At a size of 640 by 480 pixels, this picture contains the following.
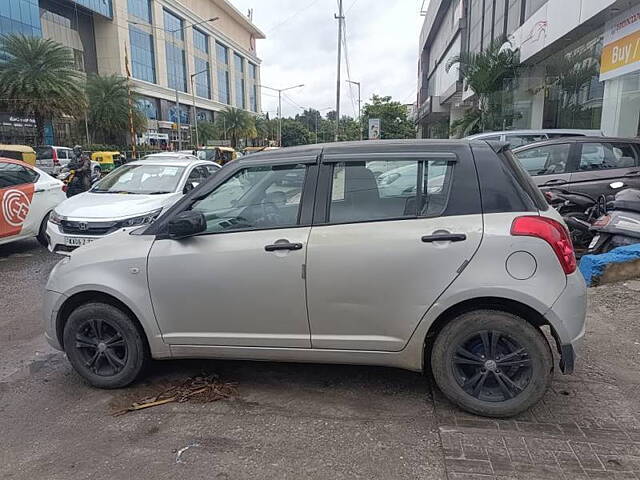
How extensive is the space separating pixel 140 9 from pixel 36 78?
Answer: 30.5 metres

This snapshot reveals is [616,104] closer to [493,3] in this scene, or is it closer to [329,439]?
[329,439]

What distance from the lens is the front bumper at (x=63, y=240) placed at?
23.8 ft

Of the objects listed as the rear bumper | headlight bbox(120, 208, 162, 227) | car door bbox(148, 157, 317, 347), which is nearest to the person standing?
headlight bbox(120, 208, 162, 227)

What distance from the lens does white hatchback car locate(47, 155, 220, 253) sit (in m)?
7.27

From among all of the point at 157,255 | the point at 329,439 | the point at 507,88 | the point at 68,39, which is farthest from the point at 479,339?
the point at 68,39

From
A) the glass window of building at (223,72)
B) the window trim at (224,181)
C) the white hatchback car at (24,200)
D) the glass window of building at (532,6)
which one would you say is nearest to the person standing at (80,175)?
the white hatchback car at (24,200)

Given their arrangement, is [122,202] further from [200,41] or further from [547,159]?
[200,41]

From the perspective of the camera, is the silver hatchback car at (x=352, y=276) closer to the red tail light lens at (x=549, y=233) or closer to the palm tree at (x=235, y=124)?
the red tail light lens at (x=549, y=233)

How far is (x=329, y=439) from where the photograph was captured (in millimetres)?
3055

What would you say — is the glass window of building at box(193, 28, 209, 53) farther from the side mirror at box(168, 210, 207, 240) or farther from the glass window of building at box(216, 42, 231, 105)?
the side mirror at box(168, 210, 207, 240)

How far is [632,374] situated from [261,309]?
283cm

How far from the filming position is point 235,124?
6875 cm

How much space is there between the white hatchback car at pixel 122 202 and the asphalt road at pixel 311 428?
→ 3.31 metres

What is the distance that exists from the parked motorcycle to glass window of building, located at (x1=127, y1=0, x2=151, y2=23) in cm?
5768
